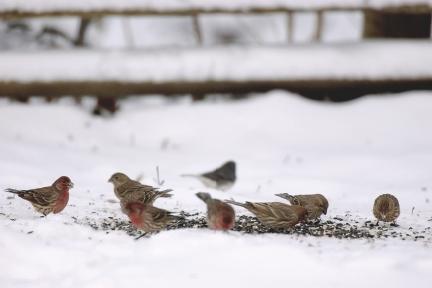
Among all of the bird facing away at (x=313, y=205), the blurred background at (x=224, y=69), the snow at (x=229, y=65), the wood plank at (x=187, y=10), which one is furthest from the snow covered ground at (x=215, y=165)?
the wood plank at (x=187, y=10)

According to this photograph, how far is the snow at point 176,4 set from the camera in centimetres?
962

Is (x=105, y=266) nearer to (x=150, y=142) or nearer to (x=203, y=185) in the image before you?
(x=203, y=185)

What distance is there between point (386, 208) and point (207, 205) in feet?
4.71

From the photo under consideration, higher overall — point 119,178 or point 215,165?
point 215,165

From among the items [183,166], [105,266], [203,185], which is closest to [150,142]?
[183,166]

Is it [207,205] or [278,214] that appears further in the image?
[278,214]

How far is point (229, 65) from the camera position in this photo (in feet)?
33.0

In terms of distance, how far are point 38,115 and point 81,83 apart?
0.69m

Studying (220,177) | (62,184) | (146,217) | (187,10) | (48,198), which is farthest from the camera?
(187,10)

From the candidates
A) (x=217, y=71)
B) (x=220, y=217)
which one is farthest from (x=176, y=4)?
(x=220, y=217)

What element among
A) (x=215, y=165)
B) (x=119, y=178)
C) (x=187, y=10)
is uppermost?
(x=187, y=10)

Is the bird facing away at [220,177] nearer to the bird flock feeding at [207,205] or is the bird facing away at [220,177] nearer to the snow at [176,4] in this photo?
the bird flock feeding at [207,205]

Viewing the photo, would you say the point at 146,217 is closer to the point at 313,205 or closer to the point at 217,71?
the point at 313,205

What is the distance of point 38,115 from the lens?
33.3ft
